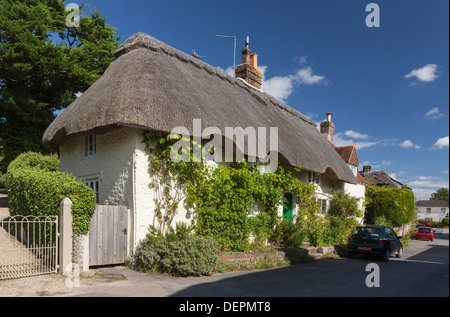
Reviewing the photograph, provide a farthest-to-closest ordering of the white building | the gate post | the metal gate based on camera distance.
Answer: the white building, the gate post, the metal gate

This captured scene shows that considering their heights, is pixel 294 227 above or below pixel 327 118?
below

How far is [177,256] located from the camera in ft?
24.3

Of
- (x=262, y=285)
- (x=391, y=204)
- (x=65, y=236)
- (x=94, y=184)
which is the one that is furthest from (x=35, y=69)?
(x=391, y=204)

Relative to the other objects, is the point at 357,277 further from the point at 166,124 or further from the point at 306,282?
the point at 166,124

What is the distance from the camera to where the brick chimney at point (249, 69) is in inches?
703

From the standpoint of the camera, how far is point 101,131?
908cm

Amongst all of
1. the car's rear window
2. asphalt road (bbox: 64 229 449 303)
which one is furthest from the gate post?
the car's rear window

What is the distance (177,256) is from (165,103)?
418 cm

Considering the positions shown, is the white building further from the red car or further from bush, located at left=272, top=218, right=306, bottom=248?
bush, located at left=272, top=218, right=306, bottom=248

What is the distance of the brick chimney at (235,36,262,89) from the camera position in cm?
1784

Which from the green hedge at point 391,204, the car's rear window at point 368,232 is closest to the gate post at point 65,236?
the car's rear window at point 368,232

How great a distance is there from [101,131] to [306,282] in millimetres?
7082

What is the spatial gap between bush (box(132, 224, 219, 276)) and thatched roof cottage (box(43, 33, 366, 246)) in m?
0.70

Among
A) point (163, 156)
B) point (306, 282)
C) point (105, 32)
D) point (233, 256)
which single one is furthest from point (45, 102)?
point (306, 282)
